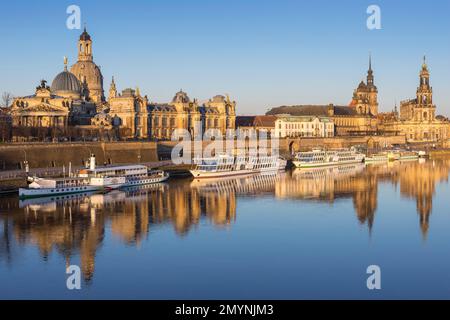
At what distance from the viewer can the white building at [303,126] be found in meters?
76.0

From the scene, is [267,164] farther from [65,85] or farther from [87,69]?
[87,69]

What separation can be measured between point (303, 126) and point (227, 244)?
59.2 meters

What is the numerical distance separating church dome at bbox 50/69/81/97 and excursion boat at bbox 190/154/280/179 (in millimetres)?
18561

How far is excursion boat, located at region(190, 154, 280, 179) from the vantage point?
1616 inches

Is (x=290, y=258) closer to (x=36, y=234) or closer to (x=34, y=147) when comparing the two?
(x=36, y=234)

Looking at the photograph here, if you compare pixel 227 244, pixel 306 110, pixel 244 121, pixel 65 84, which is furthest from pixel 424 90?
pixel 227 244

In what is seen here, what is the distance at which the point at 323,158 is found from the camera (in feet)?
178

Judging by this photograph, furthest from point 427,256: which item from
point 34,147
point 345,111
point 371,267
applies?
point 345,111

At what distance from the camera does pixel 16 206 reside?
26.9 m

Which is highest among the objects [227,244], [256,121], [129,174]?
[256,121]

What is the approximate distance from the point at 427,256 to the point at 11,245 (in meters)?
12.6

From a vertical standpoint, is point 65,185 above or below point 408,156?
above

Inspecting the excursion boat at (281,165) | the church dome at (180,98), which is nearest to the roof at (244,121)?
the church dome at (180,98)

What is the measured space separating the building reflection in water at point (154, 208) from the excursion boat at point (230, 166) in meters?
1.45
